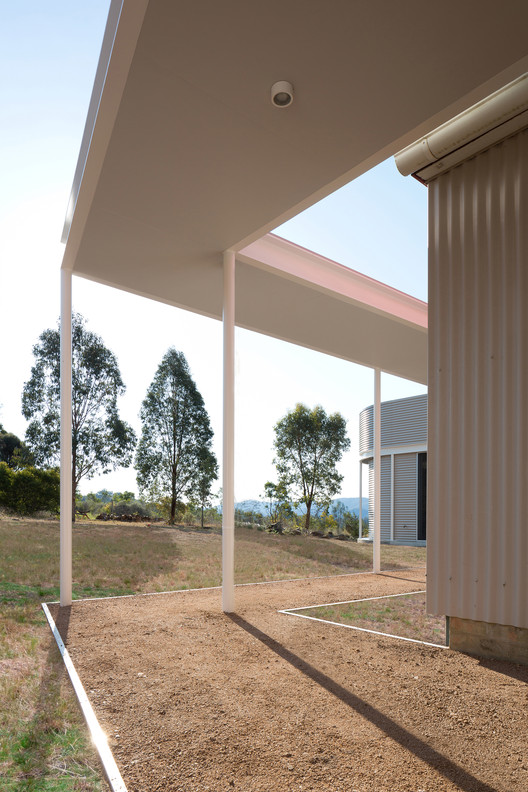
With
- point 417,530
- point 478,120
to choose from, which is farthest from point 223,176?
point 417,530

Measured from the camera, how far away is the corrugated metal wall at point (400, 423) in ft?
49.7

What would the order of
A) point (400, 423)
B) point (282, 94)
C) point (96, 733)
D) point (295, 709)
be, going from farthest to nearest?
point (400, 423)
point (282, 94)
point (295, 709)
point (96, 733)

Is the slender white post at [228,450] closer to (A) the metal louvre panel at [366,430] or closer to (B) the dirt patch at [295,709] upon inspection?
(B) the dirt patch at [295,709]

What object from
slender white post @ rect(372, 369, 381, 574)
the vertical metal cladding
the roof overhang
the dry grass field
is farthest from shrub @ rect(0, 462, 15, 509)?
the vertical metal cladding

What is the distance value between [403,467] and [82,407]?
9187 millimetres

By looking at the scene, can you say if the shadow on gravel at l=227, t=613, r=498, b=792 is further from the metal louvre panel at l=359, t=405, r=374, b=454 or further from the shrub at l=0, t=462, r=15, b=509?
the metal louvre panel at l=359, t=405, r=374, b=454

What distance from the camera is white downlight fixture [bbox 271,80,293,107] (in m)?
2.96

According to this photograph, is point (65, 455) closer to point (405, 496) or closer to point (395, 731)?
point (395, 731)

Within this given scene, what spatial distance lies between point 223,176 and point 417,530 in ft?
42.3

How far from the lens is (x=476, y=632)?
11.6 ft

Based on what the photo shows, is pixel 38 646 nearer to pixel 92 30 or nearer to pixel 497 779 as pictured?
pixel 497 779

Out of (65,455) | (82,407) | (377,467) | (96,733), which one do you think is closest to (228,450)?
(65,455)

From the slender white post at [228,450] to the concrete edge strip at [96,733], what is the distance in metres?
1.67

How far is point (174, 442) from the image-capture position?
548 inches
